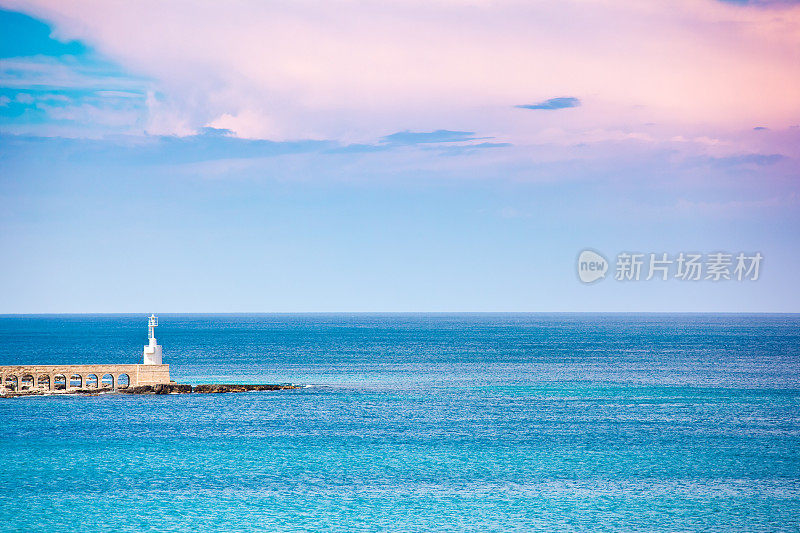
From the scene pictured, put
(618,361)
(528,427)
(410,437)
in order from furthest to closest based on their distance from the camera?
(618,361) → (528,427) → (410,437)

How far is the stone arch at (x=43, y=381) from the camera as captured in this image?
85188mm

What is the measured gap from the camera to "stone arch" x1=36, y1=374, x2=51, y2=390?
85188mm

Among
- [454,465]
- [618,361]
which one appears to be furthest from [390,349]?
[454,465]

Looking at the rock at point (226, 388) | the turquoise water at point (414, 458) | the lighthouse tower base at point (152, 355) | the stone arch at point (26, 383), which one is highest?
the lighthouse tower base at point (152, 355)

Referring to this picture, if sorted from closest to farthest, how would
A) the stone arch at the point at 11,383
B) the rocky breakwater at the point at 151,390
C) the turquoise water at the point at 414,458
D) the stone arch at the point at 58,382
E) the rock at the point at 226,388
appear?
the turquoise water at the point at 414,458 → the rocky breakwater at the point at 151,390 → the stone arch at the point at 11,383 → the stone arch at the point at 58,382 → the rock at the point at 226,388

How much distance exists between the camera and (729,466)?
2066 inches

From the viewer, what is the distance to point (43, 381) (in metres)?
88.4

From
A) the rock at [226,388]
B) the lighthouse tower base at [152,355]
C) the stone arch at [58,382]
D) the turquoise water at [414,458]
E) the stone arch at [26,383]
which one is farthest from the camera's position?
the rock at [226,388]

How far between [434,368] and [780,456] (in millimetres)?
72501

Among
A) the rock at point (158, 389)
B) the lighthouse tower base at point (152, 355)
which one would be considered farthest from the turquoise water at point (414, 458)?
the lighthouse tower base at point (152, 355)

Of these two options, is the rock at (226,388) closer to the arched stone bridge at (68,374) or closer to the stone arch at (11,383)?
the arched stone bridge at (68,374)

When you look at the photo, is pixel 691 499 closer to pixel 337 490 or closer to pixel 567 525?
pixel 567 525

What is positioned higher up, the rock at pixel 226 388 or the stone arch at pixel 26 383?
the stone arch at pixel 26 383

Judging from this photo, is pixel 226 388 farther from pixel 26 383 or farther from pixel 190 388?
pixel 26 383
